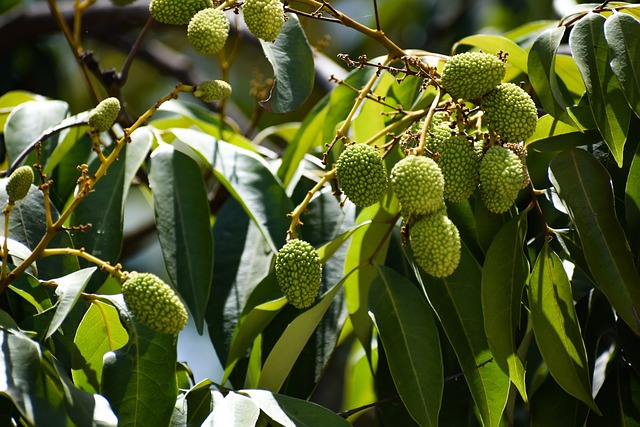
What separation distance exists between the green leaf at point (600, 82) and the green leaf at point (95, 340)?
2.12 feet

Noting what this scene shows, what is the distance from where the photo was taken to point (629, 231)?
1070mm

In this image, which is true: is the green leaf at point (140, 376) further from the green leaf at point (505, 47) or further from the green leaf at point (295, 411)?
the green leaf at point (505, 47)

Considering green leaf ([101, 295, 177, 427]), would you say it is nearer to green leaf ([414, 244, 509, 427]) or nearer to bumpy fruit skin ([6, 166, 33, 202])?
bumpy fruit skin ([6, 166, 33, 202])

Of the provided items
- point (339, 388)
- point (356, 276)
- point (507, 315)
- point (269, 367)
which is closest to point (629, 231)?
point (507, 315)

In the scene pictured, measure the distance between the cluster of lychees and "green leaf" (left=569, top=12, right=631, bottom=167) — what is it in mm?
119

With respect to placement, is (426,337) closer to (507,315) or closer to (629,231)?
(507,315)

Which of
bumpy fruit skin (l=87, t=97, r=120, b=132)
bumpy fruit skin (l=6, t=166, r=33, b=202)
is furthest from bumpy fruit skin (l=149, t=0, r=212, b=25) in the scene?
bumpy fruit skin (l=6, t=166, r=33, b=202)

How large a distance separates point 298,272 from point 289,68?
0.96 ft

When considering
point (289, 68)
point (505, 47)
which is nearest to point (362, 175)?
point (289, 68)

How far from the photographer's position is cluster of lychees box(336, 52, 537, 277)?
36.6 inches

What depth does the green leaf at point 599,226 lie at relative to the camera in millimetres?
1011

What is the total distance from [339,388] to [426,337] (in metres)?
2.09

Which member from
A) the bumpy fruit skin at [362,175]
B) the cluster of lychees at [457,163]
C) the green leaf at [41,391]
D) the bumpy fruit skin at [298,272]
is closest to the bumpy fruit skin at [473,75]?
the cluster of lychees at [457,163]

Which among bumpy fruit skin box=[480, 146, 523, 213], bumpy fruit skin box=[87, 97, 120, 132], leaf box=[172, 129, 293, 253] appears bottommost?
leaf box=[172, 129, 293, 253]
